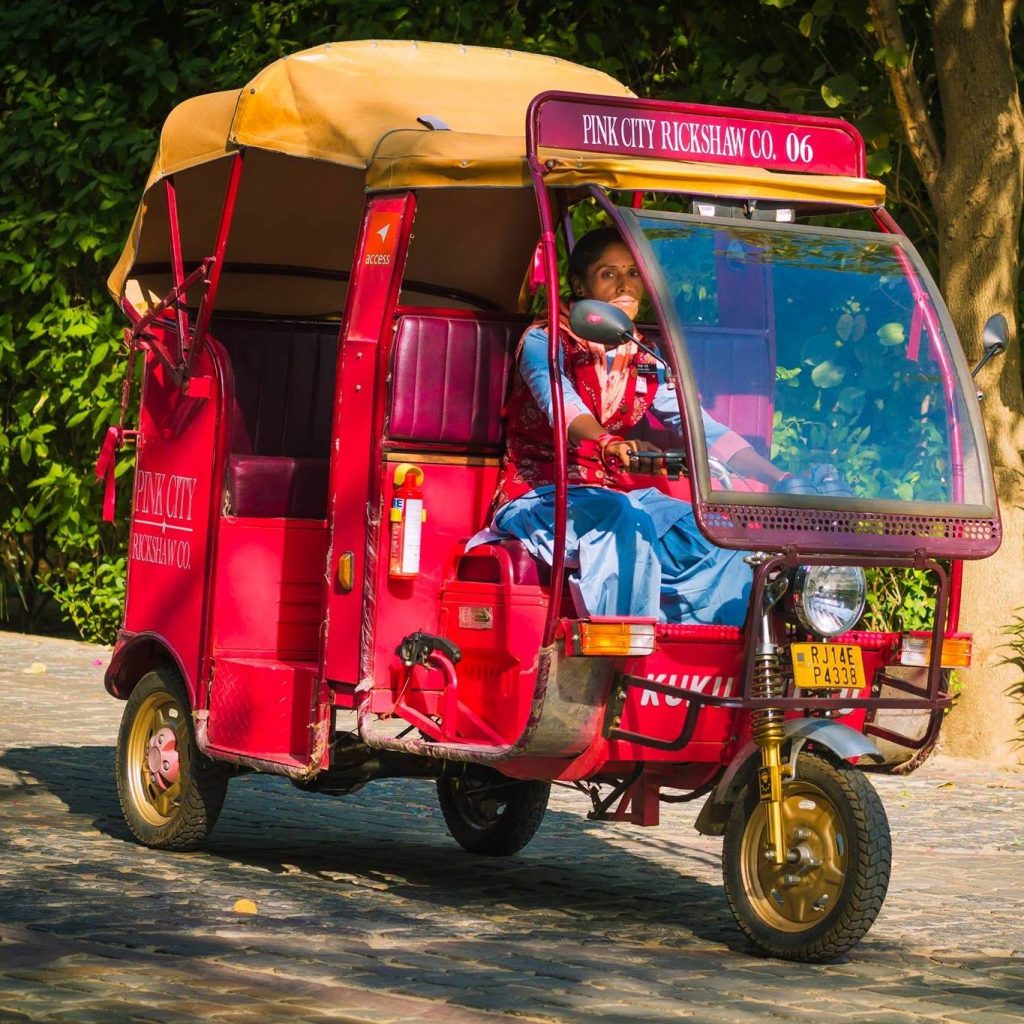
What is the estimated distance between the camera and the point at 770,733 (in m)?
6.05

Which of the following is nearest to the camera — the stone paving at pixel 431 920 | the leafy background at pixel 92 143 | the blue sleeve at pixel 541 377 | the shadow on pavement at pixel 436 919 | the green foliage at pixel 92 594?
the stone paving at pixel 431 920

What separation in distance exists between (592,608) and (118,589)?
846 centimetres

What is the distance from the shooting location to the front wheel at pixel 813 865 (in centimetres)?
591

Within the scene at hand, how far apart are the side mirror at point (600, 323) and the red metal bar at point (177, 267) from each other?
2.38m

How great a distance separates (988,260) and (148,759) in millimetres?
4766

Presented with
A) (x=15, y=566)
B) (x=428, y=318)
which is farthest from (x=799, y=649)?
(x=15, y=566)

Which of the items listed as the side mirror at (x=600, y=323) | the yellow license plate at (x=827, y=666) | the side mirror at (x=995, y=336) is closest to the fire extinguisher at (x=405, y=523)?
the side mirror at (x=600, y=323)

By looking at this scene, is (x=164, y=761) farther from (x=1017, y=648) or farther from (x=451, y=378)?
(x=1017, y=648)

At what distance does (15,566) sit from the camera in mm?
15086

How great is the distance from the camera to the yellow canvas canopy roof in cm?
655

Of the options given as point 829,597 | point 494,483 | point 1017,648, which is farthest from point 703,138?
point 1017,648

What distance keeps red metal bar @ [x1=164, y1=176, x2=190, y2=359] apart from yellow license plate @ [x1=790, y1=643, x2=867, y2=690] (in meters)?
2.80

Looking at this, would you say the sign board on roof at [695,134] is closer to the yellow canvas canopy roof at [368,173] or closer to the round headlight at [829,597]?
the yellow canvas canopy roof at [368,173]

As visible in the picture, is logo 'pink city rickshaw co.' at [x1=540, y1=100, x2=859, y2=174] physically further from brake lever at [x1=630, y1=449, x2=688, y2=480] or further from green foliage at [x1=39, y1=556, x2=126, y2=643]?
green foliage at [x1=39, y1=556, x2=126, y2=643]
